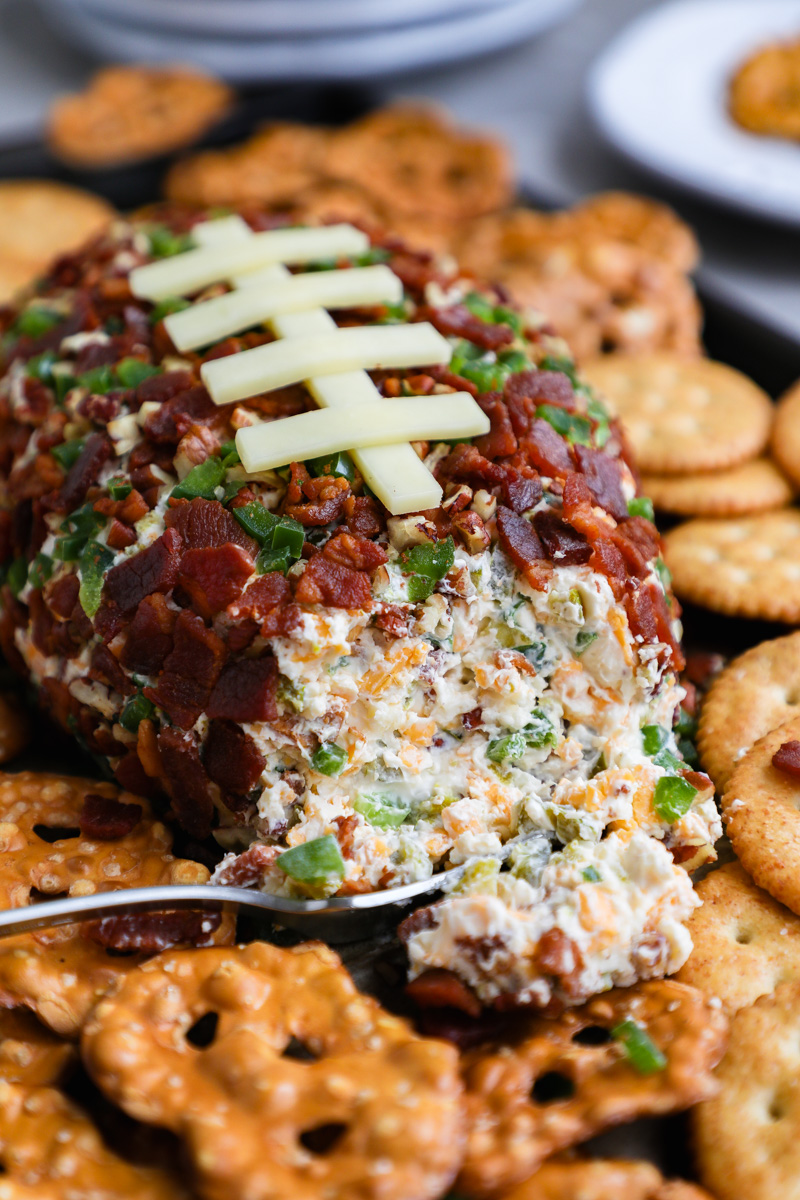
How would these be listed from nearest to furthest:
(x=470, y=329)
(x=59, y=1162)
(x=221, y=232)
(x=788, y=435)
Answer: (x=59, y=1162), (x=470, y=329), (x=221, y=232), (x=788, y=435)

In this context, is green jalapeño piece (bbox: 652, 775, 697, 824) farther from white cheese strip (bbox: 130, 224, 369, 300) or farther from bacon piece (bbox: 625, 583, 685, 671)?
white cheese strip (bbox: 130, 224, 369, 300)

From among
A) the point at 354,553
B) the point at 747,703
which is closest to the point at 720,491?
the point at 747,703

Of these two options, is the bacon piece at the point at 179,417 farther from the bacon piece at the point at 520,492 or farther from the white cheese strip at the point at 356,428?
the bacon piece at the point at 520,492

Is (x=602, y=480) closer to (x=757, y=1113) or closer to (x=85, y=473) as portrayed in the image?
(x=85, y=473)

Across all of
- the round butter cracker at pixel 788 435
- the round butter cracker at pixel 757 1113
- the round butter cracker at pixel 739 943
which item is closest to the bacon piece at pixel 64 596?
the round butter cracker at pixel 739 943

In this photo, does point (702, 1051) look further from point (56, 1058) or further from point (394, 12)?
point (394, 12)

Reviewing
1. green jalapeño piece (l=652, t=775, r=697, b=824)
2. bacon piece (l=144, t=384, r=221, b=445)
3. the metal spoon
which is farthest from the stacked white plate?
the metal spoon
